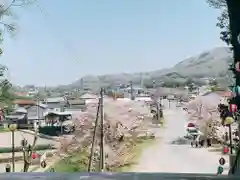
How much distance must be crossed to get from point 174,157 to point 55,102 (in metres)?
7.50

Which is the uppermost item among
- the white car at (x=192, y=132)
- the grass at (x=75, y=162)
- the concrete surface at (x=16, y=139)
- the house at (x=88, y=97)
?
the house at (x=88, y=97)

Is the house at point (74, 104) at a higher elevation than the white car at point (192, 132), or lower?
higher

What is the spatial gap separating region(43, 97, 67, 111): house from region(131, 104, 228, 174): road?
419 cm

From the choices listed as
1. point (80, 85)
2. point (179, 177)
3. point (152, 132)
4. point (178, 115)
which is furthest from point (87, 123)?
point (179, 177)

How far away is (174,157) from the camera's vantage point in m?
9.66

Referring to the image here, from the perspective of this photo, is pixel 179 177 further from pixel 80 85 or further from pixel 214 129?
pixel 80 85

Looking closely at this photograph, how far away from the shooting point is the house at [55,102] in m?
14.9

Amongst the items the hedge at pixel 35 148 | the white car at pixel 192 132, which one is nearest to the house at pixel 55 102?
the hedge at pixel 35 148

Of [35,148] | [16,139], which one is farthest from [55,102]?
[35,148]

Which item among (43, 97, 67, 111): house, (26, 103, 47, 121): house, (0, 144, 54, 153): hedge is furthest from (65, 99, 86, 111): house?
(0, 144, 54, 153): hedge

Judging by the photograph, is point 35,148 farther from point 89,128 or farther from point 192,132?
point 192,132

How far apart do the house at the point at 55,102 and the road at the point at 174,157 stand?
13.7ft

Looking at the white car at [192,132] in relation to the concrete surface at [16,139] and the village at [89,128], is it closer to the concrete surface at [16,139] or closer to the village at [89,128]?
the village at [89,128]

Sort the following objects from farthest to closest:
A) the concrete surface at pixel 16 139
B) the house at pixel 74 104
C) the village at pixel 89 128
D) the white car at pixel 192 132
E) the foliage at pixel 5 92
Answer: the house at pixel 74 104 → the concrete surface at pixel 16 139 → the white car at pixel 192 132 → the village at pixel 89 128 → the foliage at pixel 5 92
